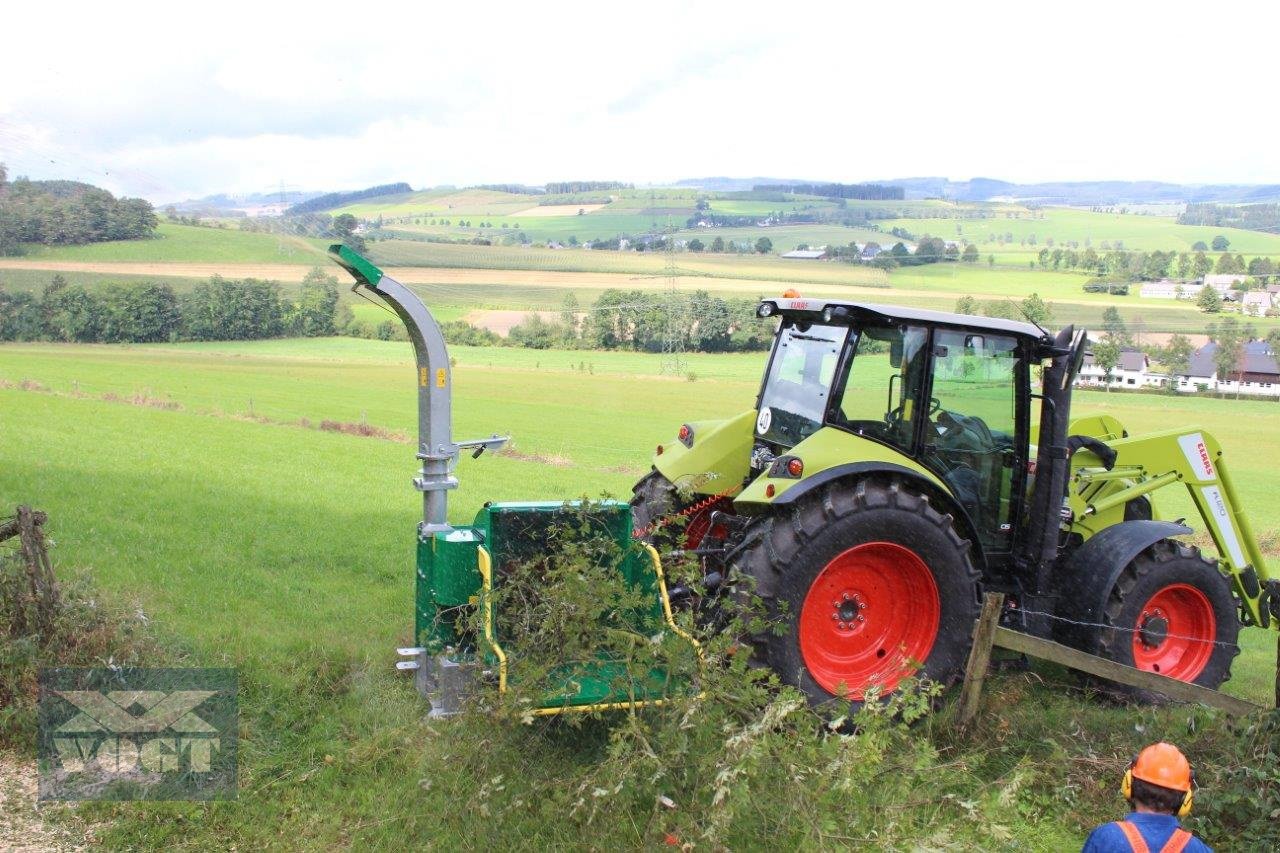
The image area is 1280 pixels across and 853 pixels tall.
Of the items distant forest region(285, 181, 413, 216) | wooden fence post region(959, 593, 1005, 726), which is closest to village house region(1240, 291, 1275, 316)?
distant forest region(285, 181, 413, 216)

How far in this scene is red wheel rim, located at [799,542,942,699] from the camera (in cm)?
538

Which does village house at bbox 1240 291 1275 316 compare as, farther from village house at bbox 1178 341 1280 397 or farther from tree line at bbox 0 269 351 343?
tree line at bbox 0 269 351 343

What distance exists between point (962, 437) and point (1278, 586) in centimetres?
191

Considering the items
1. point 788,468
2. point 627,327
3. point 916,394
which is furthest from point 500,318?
point 788,468

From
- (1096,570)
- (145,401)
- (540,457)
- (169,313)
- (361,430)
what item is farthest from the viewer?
(169,313)

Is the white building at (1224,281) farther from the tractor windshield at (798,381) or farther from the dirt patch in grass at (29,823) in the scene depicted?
the dirt patch in grass at (29,823)

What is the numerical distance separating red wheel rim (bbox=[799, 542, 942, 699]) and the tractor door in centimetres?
80

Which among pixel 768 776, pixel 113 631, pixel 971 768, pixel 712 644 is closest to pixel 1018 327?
pixel 971 768

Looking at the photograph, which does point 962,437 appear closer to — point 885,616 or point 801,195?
point 885,616

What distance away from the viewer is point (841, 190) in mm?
74562

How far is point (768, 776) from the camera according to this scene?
3.69m

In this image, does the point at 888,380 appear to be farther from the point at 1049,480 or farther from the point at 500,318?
the point at 500,318

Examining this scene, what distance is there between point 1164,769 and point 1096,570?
3.24 m

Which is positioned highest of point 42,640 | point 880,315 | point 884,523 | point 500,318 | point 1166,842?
point 880,315
